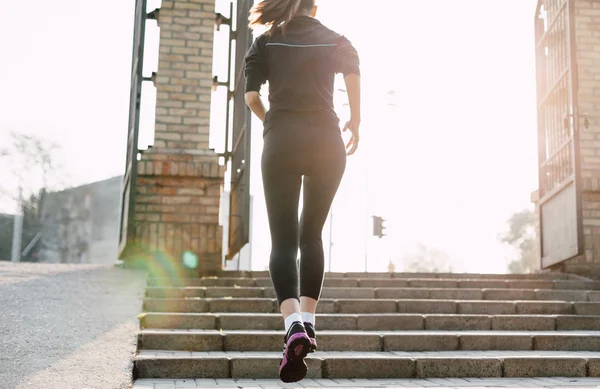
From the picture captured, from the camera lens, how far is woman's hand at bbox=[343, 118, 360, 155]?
3432 millimetres

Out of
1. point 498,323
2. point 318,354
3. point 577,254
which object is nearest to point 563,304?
point 498,323

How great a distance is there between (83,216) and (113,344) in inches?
1531

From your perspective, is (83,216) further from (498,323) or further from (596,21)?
(498,323)

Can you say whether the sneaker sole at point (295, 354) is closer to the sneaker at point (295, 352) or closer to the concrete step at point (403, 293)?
the sneaker at point (295, 352)

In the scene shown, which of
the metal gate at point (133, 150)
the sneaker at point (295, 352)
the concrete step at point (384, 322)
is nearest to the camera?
the sneaker at point (295, 352)

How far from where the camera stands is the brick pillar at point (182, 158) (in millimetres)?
8406

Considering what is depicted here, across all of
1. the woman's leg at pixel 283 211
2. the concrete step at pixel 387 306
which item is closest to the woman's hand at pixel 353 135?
the woman's leg at pixel 283 211

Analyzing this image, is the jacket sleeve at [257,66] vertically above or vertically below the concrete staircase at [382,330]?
above

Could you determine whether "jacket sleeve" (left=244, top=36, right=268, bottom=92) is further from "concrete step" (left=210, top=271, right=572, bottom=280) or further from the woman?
"concrete step" (left=210, top=271, right=572, bottom=280)

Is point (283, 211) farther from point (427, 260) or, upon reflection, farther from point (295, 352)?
point (427, 260)

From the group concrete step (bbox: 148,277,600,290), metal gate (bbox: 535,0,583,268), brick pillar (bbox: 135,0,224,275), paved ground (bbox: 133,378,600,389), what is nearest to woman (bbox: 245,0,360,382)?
paved ground (bbox: 133,378,600,389)

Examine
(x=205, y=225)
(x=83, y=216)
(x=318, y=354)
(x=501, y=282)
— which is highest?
(x=83, y=216)

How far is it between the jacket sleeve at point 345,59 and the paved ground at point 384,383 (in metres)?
1.73

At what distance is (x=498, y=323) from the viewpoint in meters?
5.92
